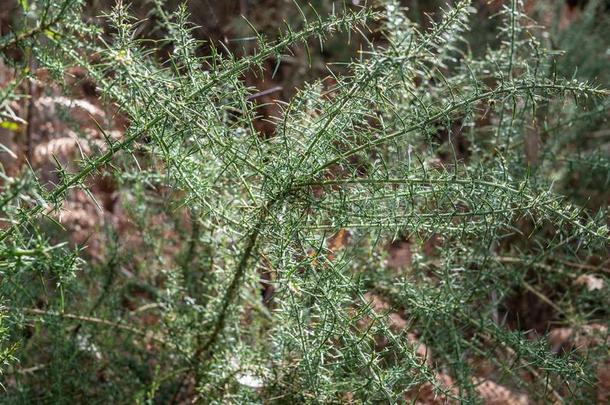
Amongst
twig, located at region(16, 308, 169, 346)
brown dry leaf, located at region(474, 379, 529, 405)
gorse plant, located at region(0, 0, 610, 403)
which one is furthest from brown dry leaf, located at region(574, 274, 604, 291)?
twig, located at region(16, 308, 169, 346)

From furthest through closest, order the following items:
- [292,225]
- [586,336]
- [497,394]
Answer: [497,394]
[586,336]
[292,225]

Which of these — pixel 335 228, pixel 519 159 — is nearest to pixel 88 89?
pixel 519 159

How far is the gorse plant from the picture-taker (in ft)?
3.81

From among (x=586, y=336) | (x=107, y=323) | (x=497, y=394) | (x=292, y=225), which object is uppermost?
(x=292, y=225)

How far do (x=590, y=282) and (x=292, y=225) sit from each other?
4.02ft

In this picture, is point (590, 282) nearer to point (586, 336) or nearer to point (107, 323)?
point (586, 336)

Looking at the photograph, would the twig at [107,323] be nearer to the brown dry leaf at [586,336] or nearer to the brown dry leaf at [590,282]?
the brown dry leaf at [586,336]

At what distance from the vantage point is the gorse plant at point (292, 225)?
3.81ft

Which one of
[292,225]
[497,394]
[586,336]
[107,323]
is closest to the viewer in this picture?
[292,225]

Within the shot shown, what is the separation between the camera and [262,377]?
1.56 meters

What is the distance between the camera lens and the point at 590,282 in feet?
7.07

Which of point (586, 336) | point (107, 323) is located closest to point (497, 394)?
point (586, 336)

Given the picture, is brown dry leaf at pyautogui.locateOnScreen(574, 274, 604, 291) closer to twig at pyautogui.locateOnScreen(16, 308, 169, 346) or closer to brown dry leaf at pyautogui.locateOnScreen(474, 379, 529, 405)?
brown dry leaf at pyautogui.locateOnScreen(474, 379, 529, 405)

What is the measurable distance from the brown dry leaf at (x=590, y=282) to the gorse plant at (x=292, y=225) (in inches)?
2.9
